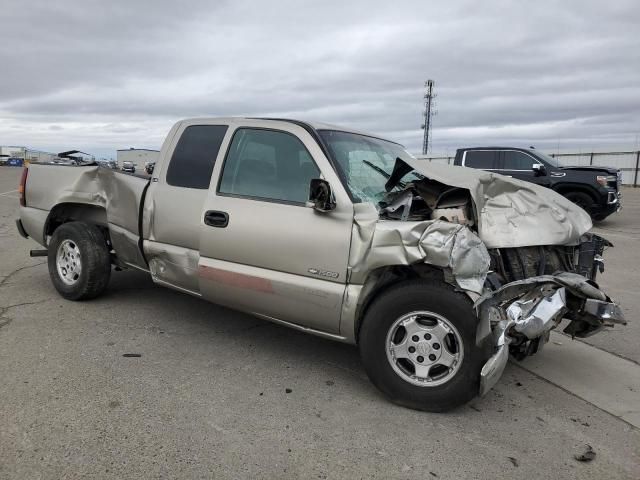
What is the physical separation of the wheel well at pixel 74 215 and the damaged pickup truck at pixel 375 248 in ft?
3.02

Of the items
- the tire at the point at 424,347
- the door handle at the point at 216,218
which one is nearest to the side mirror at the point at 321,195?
the tire at the point at 424,347

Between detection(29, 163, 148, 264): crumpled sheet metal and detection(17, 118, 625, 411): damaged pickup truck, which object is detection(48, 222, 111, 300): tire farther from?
detection(17, 118, 625, 411): damaged pickup truck

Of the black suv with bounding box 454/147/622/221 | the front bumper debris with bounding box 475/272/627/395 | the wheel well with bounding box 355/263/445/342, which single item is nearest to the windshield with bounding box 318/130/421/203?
the wheel well with bounding box 355/263/445/342

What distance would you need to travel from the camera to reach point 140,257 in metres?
4.67

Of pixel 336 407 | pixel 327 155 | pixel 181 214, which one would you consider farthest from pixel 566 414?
pixel 181 214

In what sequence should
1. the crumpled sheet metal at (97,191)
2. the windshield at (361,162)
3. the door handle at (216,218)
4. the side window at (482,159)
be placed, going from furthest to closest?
1. the side window at (482,159)
2. the crumpled sheet metal at (97,191)
3. the door handle at (216,218)
4. the windshield at (361,162)

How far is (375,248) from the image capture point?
322 cm

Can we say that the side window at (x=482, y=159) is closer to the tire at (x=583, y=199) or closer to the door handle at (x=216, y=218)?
the tire at (x=583, y=199)

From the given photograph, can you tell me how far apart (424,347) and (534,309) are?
2.39 ft

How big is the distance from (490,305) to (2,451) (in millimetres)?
2865

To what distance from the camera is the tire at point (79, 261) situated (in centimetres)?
504

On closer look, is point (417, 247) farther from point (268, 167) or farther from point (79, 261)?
point (79, 261)

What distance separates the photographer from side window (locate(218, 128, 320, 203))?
3.66m

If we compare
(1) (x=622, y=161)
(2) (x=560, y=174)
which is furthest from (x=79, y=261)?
(1) (x=622, y=161)
